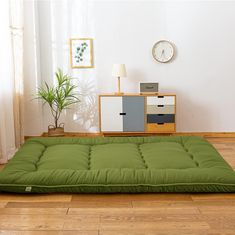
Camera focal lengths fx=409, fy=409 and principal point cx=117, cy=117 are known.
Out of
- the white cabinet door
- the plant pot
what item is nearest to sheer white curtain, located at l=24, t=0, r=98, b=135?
the plant pot

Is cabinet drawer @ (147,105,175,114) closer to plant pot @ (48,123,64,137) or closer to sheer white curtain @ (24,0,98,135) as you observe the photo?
sheer white curtain @ (24,0,98,135)

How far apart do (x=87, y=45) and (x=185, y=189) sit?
3.03 meters

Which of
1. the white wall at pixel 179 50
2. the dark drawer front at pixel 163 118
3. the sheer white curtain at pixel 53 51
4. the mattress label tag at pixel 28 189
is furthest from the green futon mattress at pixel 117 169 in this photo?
the white wall at pixel 179 50

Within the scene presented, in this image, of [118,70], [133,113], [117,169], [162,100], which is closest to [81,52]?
[118,70]

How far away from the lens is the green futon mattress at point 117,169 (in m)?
3.22

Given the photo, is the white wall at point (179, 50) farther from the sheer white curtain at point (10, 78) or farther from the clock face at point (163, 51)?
the sheer white curtain at point (10, 78)

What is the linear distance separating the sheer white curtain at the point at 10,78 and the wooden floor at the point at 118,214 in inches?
52.1

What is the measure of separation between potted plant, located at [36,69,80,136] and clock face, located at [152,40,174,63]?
48.1 inches

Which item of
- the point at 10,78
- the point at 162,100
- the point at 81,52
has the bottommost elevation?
the point at 162,100

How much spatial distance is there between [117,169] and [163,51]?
2674mm

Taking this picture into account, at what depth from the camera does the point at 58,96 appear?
17.8 feet

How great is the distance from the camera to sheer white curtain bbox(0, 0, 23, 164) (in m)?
4.32

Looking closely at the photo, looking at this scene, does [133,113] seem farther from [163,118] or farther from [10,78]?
[10,78]

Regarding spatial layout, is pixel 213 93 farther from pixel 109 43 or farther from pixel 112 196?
pixel 112 196
